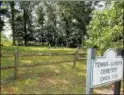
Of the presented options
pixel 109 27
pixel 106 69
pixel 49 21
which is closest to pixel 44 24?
pixel 49 21

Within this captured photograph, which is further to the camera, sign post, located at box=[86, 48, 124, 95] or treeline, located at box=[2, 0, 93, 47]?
treeline, located at box=[2, 0, 93, 47]

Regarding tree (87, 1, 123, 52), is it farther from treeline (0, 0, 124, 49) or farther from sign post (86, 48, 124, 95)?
treeline (0, 0, 124, 49)

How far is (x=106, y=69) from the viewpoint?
317cm

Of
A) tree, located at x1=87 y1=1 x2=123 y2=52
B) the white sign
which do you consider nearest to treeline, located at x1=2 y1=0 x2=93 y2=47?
tree, located at x1=87 y1=1 x2=123 y2=52

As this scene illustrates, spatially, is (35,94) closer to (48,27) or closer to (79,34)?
(79,34)

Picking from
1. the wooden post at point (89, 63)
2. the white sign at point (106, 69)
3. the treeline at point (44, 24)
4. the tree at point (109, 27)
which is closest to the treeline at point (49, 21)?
the treeline at point (44, 24)

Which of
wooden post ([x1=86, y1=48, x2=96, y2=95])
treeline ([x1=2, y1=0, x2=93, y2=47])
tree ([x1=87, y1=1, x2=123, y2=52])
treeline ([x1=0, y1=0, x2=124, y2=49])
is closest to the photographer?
wooden post ([x1=86, y1=48, x2=96, y2=95])

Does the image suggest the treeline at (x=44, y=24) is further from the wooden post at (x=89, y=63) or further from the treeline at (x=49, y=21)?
the wooden post at (x=89, y=63)

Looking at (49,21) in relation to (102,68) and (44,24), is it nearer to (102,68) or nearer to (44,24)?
(44,24)

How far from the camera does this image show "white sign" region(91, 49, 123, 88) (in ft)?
9.78

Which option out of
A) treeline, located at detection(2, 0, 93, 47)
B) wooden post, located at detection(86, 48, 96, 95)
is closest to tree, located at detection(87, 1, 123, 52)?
wooden post, located at detection(86, 48, 96, 95)

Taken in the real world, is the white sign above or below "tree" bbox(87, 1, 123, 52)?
below

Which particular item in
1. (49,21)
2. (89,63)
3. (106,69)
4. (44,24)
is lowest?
(106,69)

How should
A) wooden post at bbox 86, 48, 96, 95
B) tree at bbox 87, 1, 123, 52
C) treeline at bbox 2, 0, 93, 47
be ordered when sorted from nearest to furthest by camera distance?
wooden post at bbox 86, 48, 96, 95
tree at bbox 87, 1, 123, 52
treeline at bbox 2, 0, 93, 47
